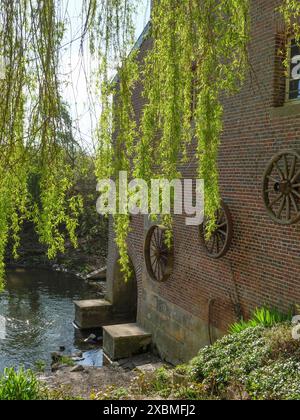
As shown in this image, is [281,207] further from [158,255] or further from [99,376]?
[99,376]

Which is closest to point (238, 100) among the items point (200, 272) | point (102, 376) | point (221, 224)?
point (221, 224)

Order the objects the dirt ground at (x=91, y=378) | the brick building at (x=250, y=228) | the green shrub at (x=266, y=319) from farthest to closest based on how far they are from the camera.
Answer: the dirt ground at (x=91, y=378) < the brick building at (x=250, y=228) < the green shrub at (x=266, y=319)

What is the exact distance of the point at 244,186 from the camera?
909 cm

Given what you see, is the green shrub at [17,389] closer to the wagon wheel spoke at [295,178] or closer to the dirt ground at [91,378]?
the dirt ground at [91,378]

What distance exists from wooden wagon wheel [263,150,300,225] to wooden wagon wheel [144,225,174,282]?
374 centimetres

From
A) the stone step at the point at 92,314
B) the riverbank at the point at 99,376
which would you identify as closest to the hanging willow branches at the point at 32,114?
the riverbank at the point at 99,376

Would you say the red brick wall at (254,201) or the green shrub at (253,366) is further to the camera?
the red brick wall at (254,201)

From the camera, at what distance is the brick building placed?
26.7 ft

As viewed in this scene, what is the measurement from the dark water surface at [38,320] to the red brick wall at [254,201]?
4.82 meters

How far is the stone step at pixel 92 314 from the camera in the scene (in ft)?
50.1

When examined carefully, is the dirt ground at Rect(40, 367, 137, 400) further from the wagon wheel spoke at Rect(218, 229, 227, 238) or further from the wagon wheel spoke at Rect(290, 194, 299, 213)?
the wagon wheel spoke at Rect(290, 194, 299, 213)

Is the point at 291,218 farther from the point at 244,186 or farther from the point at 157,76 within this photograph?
the point at 157,76

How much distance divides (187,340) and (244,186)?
3673 millimetres

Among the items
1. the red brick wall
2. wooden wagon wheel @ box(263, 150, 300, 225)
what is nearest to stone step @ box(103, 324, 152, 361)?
the red brick wall
